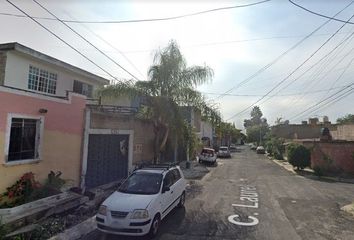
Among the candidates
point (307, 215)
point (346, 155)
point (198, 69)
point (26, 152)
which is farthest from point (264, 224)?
point (346, 155)

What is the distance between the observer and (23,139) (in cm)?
1070

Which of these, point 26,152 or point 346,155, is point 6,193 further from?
point 346,155

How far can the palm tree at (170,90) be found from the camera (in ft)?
52.5

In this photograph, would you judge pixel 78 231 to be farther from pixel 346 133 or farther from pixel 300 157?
pixel 346 133

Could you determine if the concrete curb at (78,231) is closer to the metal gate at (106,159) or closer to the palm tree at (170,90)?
the metal gate at (106,159)

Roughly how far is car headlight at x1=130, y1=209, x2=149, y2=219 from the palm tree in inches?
330

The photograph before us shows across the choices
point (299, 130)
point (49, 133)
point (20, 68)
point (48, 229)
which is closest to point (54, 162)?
point (49, 133)

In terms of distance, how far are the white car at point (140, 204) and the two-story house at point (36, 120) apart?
3.84 m

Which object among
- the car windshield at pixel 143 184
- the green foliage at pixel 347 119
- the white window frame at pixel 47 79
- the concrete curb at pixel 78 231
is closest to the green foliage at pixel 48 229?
the concrete curb at pixel 78 231

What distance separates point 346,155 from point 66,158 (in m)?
20.6

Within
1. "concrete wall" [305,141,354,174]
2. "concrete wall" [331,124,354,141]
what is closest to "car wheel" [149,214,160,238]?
"concrete wall" [305,141,354,174]

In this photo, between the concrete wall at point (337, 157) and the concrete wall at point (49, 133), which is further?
the concrete wall at point (337, 157)

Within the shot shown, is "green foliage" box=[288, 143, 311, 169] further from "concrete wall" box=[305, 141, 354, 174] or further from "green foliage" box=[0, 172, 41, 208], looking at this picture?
"green foliage" box=[0, 172, 41, 208]

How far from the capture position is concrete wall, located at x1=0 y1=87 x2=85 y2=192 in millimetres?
9648
